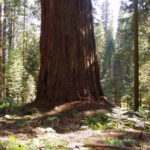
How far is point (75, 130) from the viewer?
14.3 ft

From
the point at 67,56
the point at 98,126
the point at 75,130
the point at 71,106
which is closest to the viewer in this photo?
the point at 75,130

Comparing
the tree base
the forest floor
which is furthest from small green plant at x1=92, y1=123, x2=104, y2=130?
the tree base

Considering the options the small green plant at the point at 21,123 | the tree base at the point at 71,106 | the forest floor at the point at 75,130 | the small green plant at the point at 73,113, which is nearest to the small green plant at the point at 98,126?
the forest floor at the point at 75,130

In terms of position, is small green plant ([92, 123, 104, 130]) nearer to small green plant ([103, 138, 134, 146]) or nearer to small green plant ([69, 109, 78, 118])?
small green plant ([69, 109, 78, 118])

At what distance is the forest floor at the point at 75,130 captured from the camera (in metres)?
3.06

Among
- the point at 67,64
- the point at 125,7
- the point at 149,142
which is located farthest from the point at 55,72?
the point at 125,7

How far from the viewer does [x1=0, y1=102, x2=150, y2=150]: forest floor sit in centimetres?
306

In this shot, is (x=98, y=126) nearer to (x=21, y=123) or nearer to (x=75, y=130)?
(x=75, y=130)

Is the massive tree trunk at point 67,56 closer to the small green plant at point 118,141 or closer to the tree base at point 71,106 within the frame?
the tree base at point 71,106

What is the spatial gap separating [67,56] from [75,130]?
221 cm

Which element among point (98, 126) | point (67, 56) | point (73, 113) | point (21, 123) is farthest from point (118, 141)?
point (67, 56)

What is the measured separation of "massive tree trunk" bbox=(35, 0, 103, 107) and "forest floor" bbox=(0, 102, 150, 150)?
0.46m

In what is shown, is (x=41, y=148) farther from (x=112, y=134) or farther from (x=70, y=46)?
(x=70, y=46)

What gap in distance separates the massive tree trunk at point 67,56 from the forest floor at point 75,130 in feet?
1.52
